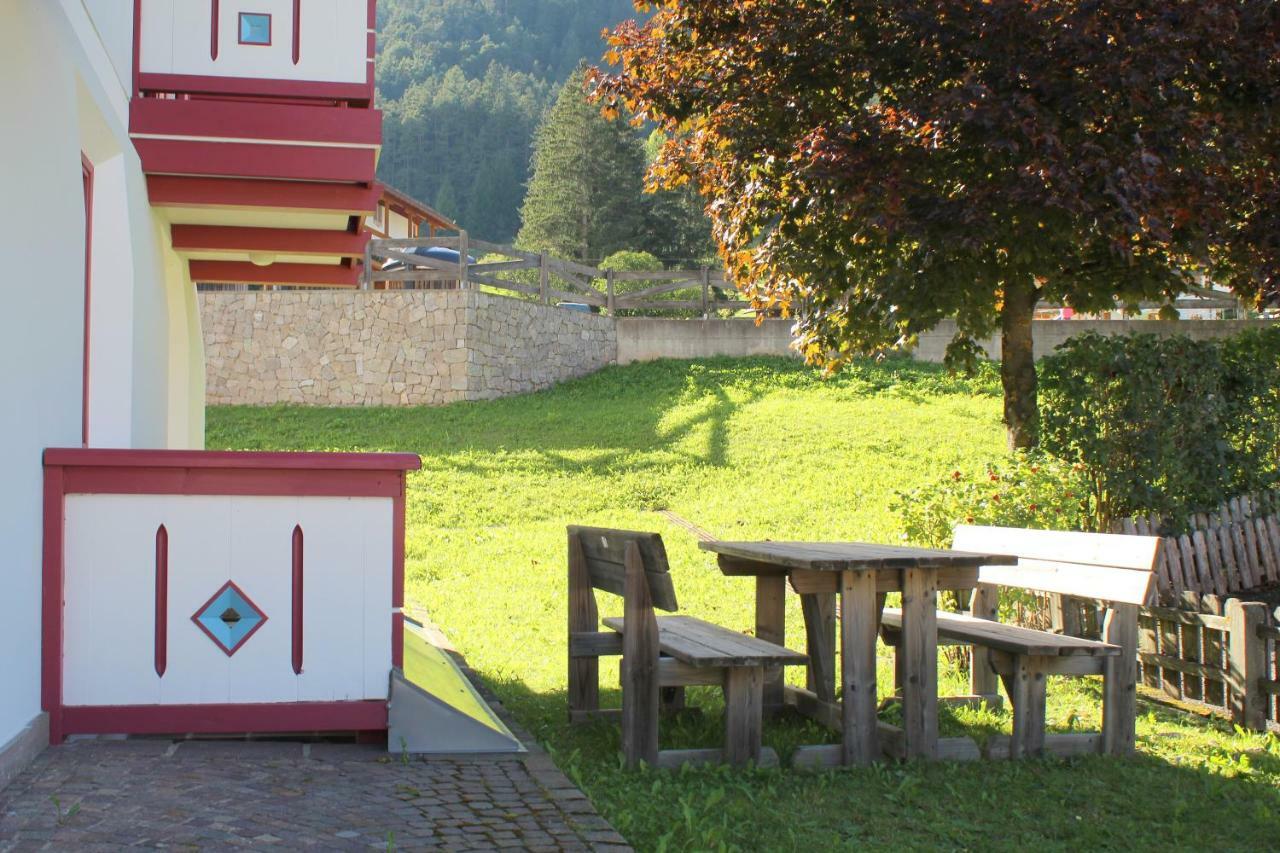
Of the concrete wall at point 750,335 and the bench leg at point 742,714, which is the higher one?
the concrete wall at point 750,335

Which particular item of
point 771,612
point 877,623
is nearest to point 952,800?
Result: point 877,623

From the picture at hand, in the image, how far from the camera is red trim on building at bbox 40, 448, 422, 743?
4.86 meters

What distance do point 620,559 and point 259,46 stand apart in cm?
379

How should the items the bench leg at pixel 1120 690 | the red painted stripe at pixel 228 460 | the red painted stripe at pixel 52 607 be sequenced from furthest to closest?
the bench leg at pixel 1120 690, the red painted stripe at pixel 228 460, the red painted stripe at pixel 52 607

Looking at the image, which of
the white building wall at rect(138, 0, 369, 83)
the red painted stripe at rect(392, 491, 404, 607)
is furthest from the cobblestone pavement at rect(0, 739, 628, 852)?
the white building wall at rect(138, 0, 369, 83)

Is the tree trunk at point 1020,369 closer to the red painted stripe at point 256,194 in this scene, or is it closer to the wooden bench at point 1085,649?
the wooden bench at point 1085,649

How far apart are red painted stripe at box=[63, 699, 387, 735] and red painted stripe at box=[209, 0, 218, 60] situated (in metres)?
3.95

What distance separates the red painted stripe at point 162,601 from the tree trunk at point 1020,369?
7.67 meters

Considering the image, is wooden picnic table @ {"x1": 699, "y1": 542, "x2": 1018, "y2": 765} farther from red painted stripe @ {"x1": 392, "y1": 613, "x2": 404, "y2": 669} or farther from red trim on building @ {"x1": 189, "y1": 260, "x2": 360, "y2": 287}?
red trim on building @ {"x1": 189, "y1": 260, "x2": 360, "y2": 287}

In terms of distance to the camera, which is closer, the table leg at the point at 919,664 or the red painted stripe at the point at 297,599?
the red painted stripe at the point at 297,599

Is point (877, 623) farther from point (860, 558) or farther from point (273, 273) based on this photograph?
point (273, 273)

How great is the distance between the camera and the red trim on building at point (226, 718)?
16.2ft

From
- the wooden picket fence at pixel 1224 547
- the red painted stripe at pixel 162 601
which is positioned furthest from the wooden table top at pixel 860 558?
the wooden picket fence at pixel 1224 547

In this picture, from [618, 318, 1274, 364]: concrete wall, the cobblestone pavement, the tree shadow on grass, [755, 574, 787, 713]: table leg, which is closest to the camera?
the cobblestone pavement
